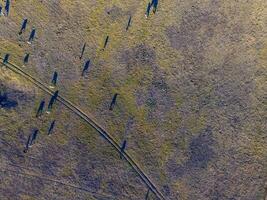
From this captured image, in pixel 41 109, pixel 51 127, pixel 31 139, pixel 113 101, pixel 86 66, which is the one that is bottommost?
pixel 31 139

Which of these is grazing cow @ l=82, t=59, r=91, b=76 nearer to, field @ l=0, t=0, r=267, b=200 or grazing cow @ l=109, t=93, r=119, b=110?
field @ l=0, t=0, r=267, b=200

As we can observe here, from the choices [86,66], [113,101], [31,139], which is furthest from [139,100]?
[31,139]

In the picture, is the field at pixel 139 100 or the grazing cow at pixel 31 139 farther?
the grazing cow at pixel 31 139

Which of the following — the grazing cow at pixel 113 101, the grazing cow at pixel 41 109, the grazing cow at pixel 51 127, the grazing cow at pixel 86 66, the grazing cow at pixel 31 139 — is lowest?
the grazing cow at pixel 31 139

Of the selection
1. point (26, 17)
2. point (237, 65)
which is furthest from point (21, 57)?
point (237, 65)

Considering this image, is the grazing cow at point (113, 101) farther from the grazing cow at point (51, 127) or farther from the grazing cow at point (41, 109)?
the grazing cow at point (41, 109)

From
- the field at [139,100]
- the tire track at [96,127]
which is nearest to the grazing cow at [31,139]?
the field at [139,100]

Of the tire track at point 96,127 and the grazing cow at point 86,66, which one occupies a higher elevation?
the grazing cow at point 86,66

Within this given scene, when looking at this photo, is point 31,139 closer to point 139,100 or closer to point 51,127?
point 51,127

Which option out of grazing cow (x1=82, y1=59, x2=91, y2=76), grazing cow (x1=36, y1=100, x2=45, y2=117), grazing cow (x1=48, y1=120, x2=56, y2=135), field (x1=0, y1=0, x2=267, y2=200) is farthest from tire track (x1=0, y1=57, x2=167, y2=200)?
grazing cow (x1=82, y1=59, x2=91, y2=76)
